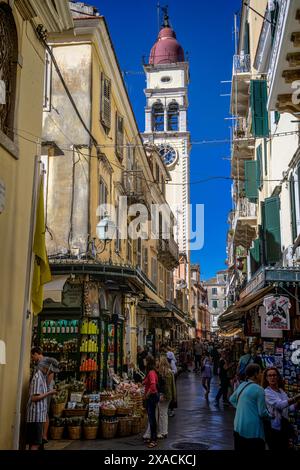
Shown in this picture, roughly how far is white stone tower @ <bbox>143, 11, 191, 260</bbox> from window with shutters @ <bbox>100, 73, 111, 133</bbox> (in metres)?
33.9

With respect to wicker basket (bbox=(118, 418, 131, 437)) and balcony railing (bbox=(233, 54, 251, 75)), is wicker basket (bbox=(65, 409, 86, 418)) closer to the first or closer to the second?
wicker basket (bbox=(118, 418, 131, 437))

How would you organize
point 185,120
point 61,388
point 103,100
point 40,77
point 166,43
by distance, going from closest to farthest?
point 40,77, point 61,388, point 103,100, point 185,120, point 166,43

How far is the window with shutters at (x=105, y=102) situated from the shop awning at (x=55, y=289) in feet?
18.5

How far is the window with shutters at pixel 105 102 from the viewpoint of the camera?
1719 cm

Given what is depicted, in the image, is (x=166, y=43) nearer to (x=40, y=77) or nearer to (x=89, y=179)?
(x=89, y=179)

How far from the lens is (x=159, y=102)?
183 ft

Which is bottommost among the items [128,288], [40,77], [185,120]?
[128,288]

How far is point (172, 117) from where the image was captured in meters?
56.2

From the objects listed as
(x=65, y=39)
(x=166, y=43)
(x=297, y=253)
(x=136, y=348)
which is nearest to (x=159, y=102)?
(x=166, y=43)

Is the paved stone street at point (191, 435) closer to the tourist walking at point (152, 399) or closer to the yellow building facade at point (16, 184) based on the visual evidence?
the tourist walking at point (152, 399)

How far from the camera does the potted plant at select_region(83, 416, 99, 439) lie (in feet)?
36.0

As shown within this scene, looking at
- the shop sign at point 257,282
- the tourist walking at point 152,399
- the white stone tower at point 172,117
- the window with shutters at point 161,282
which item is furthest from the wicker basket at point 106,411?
the white stone tower at point 172,117

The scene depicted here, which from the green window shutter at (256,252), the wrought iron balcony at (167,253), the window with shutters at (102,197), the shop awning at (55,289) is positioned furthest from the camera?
the wrought iron balcony at (167,253)
